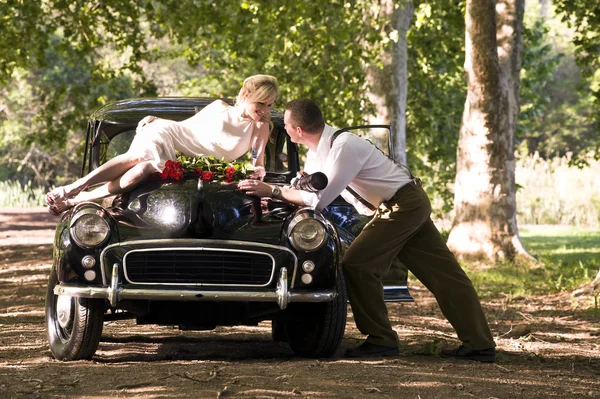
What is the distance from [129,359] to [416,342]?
2.34m

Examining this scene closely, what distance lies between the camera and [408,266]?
8203mm

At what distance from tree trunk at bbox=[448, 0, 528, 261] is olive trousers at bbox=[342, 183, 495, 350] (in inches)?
382

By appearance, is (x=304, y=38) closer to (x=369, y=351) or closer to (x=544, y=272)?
(x=544, y=272)

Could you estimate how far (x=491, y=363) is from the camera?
799 cm

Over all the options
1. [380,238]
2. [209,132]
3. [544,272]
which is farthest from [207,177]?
[544,272]

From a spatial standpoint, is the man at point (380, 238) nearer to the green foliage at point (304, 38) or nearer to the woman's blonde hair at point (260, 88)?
the woman's blonde hair at point (260, 88)

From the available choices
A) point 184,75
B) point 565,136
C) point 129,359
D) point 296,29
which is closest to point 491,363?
point 129,359

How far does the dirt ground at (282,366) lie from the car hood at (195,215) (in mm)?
792

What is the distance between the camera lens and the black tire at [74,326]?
290 inches

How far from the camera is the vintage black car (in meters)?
7.22

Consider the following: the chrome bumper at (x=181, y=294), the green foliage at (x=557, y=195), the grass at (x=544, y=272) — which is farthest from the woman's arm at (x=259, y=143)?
the green foliage at (x=557, y=195)

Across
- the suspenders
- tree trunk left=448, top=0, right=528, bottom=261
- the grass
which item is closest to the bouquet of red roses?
the suspenders

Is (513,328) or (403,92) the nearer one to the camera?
(513,328)

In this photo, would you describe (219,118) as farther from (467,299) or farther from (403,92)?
(403,92)
